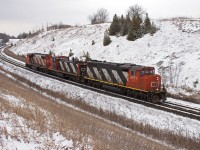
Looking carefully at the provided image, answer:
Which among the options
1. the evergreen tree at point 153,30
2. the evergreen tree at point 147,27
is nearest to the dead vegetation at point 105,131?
the evergreen tree at point 153,30

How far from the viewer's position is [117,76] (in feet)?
85.6

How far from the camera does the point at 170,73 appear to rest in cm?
2955

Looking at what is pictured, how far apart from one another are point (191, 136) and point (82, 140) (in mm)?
7684

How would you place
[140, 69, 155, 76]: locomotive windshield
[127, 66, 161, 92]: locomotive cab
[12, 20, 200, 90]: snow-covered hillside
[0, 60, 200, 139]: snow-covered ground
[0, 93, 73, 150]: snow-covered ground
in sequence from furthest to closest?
[12, 20, 200, 90]: snow-covered hillside
[140, 69, 155, 76]: locomotive windshield
[127, 66, 161, 92]: locomotive cab
[0, 60, 200, 139]: snow-covered ground
[0, 93, 73, 150]: snow-covered ground

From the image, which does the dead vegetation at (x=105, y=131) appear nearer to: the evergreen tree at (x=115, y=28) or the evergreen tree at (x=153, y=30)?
the evergreen tree at (x=153, y=30)

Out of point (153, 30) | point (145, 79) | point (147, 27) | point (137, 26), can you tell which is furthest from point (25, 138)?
point (137, 26)

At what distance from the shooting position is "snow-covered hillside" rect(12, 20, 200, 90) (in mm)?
29078

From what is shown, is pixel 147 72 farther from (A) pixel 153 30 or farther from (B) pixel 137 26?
A: (B) pixel 137 26

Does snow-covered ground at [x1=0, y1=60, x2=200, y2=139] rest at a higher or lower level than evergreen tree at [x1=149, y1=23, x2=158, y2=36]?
lower

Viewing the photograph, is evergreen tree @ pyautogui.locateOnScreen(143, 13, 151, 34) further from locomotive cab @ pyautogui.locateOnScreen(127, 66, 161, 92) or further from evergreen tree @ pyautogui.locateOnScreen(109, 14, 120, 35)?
locomotive cab @ pyautogui.locateOnScreen(127, 66, 161, 92)

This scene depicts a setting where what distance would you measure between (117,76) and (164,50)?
1126 cm

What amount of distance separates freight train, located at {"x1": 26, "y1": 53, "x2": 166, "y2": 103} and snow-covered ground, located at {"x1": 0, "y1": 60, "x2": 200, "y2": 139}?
69.9 inches

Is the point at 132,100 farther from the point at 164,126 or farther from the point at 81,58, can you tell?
the point at 81,58

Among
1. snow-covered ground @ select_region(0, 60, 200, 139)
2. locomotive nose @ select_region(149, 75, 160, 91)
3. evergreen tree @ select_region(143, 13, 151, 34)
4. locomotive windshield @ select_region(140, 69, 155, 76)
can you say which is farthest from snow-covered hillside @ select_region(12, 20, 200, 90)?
snow-covered ground @ select_region(0, 60, 200, 139)
